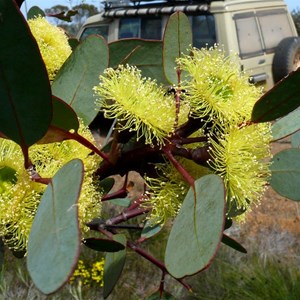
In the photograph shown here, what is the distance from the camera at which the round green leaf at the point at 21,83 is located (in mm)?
376

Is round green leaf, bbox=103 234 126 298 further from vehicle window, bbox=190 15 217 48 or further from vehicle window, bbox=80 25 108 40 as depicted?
vehicle window, bbox=80 25 108 40

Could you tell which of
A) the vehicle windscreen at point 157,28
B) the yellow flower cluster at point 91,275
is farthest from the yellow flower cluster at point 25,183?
the vehicle windscreen at point 157,28

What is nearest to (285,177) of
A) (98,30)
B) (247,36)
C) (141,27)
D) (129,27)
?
(247,36)

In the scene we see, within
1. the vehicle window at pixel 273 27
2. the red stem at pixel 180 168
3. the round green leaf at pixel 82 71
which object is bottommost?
the vehicle window at pixel 273 27

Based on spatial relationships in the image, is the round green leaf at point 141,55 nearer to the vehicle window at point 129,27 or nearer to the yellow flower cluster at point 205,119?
the yellow flower cluster at point 205,119

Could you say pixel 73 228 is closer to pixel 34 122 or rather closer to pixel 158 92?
pixel 34 122

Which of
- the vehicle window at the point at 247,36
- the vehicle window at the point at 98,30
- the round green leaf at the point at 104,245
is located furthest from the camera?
the vehicle window at the point at 98,30

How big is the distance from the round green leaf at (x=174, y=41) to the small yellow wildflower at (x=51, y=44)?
156 millimetres

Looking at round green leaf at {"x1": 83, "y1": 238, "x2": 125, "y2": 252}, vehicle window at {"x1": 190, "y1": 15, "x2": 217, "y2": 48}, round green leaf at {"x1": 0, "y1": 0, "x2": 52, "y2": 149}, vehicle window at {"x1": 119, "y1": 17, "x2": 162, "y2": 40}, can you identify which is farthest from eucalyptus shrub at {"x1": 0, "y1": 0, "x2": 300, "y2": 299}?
vehicle window at {"x1": 119, "y1": 17, "x2": 162, "y2": 40}

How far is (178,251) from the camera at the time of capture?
1.39ft

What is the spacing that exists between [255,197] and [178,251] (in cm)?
14

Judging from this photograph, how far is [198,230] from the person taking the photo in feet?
1.37

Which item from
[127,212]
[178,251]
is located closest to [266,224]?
[127,212]

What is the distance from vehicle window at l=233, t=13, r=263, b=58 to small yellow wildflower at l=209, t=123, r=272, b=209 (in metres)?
6.04
